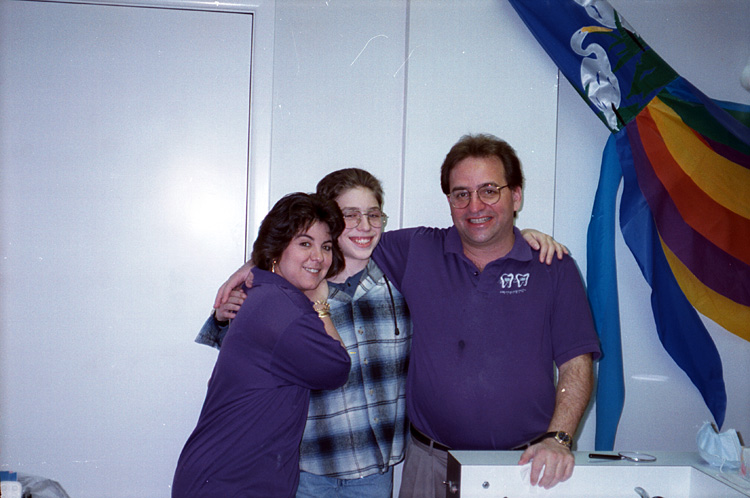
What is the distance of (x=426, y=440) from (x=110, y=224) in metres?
1.48

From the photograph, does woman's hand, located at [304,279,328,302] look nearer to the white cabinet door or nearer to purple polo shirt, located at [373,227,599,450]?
purple polo shirt, located at [373,227,599,450]

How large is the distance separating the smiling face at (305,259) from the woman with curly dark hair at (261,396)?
129mm

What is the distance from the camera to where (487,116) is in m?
2.33

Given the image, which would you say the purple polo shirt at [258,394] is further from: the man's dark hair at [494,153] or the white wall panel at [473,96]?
the white wall panel at [473,96]

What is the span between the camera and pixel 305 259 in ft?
5.24

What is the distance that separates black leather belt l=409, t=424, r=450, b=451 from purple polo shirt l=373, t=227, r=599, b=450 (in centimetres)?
2

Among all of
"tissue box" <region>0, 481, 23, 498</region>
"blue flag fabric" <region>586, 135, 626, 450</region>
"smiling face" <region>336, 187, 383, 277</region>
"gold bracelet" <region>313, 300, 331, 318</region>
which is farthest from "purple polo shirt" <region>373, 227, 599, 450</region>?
"tissue box" <region>0, 481, 23, 498</region>

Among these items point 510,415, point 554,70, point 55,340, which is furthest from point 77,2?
point 510,415

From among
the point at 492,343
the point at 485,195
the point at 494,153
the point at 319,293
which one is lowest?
the point at 492,343

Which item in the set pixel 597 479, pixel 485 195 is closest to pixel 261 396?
pixel 597 479

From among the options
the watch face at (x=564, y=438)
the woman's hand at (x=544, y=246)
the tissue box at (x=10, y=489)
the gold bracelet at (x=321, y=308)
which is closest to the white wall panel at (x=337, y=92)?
the woman's hand at (x=544, y=246)

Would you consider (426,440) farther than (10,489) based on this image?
Yes

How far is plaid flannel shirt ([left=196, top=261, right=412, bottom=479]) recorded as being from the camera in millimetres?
1670

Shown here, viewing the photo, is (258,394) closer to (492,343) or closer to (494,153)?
(492,343)
